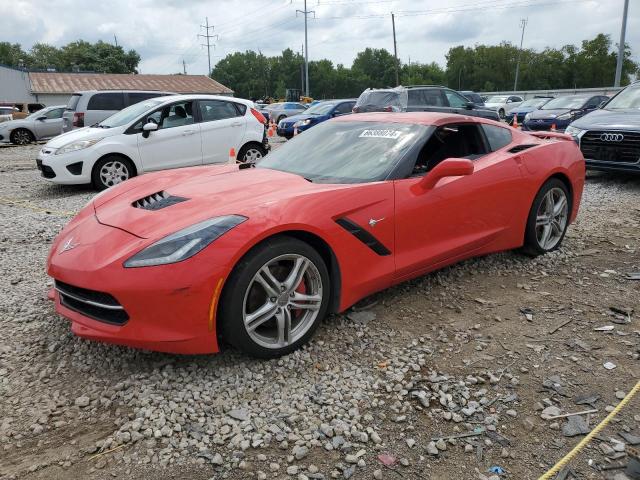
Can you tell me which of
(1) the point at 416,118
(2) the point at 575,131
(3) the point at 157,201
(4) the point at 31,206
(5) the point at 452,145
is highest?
(1) the point at 416,118

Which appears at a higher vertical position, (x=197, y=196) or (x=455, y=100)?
(x=455, y=100)

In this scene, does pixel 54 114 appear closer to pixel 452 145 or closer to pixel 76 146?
pixel 76 146

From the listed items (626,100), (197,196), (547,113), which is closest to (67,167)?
(197,196)

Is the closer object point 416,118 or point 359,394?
point 359,394

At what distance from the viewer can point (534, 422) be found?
2.35m

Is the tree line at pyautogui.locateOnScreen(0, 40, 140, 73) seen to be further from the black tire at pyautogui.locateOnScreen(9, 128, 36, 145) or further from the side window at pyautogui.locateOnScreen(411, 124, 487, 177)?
the side window at pyautogui.locateOnScreen(411, 124, 487, 177)

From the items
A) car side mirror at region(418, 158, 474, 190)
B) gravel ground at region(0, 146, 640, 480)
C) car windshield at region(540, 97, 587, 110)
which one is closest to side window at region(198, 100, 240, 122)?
gravel ground at region(0, 146, 640, 480)

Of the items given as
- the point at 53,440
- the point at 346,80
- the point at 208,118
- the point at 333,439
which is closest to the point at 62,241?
the point at 53,440

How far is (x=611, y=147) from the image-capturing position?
24.9 feet

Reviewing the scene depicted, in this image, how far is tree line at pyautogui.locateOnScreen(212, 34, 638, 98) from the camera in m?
82.2

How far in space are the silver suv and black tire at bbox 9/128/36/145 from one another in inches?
269

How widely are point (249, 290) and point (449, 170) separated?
1489 millimetres

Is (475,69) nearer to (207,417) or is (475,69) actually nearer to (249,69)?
(249,69)

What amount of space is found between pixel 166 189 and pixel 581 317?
2.95 meters
